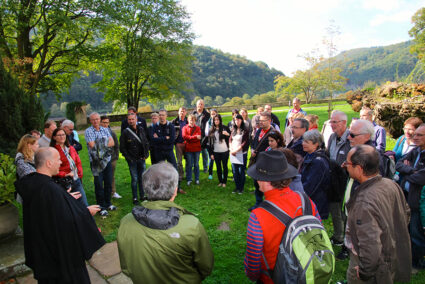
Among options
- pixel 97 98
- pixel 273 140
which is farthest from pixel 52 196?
pixel 97 98

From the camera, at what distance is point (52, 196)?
102 inches

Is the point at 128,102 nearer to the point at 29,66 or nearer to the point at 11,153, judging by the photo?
the point at 29,66

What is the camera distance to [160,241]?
183 centimetres

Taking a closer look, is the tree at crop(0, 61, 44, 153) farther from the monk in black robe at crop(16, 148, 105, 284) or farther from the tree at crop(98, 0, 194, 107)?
the tree at crop(98, 0, 194, 107)

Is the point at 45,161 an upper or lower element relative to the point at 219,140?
upper

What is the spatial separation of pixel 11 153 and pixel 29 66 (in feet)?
52.7

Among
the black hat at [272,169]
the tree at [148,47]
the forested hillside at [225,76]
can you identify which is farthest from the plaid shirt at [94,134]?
the forested hillside at [225,76]

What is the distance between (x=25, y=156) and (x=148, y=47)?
2534 centimetres

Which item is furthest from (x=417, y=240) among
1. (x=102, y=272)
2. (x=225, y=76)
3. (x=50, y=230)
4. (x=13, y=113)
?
(x=225, y=76)

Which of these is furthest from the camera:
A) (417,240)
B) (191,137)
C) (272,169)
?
(191,137)

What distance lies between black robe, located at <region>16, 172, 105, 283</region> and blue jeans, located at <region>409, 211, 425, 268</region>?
4.19 m

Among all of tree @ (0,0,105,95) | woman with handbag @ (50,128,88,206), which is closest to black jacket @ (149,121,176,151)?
woman with handbag @ (50,128,88,206)

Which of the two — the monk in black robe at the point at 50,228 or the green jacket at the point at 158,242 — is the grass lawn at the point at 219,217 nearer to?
the monk in black robe at the point at 50,228

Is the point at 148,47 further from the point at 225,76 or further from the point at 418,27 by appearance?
the point at 225,76
